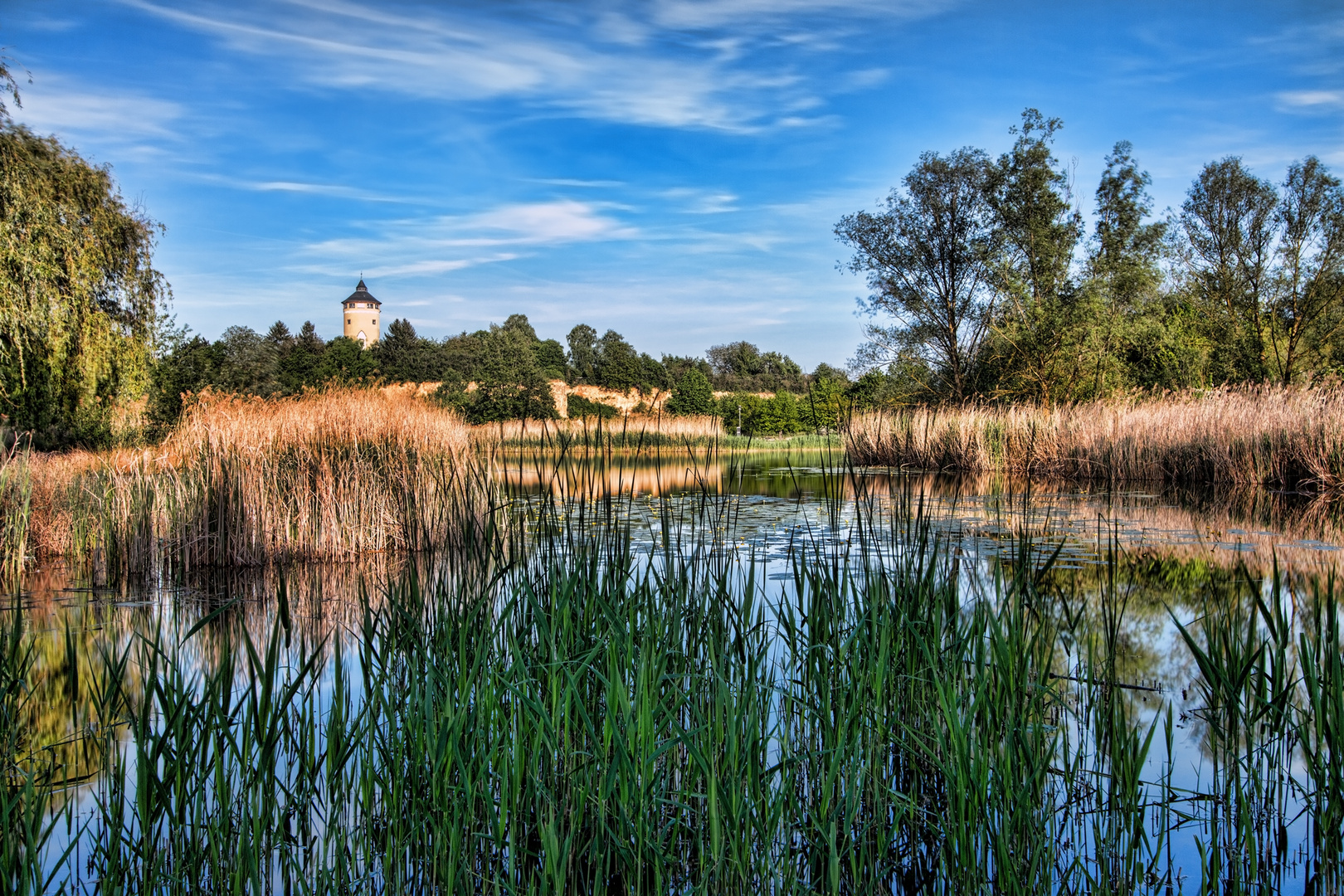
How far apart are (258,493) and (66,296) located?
422 inches

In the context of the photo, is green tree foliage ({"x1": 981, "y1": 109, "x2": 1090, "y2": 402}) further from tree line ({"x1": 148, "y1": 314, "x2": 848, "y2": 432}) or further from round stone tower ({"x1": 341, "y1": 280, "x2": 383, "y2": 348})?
round stone tower ({"x1": 341, "y1": 280, "x2": 383, "y2": 348})

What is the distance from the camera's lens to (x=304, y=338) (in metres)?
68.6

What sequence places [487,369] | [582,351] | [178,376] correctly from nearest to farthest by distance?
[178,376], [487,369], [582,351]

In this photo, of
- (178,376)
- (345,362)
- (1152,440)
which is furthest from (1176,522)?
(345,362)

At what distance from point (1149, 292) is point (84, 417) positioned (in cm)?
2822

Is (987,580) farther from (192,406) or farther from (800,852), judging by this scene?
(192,406)

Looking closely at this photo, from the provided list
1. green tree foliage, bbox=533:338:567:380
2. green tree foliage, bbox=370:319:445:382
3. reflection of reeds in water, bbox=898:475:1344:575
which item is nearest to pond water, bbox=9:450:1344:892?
reflection of reeds in water, bbox=898:475:1344:575

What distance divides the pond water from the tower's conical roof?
9930cm

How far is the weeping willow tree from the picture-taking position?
14.4m

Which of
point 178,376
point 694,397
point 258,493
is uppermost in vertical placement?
point 178,376

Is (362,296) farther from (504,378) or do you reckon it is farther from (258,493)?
(258,493)

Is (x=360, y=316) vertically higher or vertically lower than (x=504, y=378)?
higher

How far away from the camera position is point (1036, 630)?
3.13 metres

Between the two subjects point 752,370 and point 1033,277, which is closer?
point 1033,277
